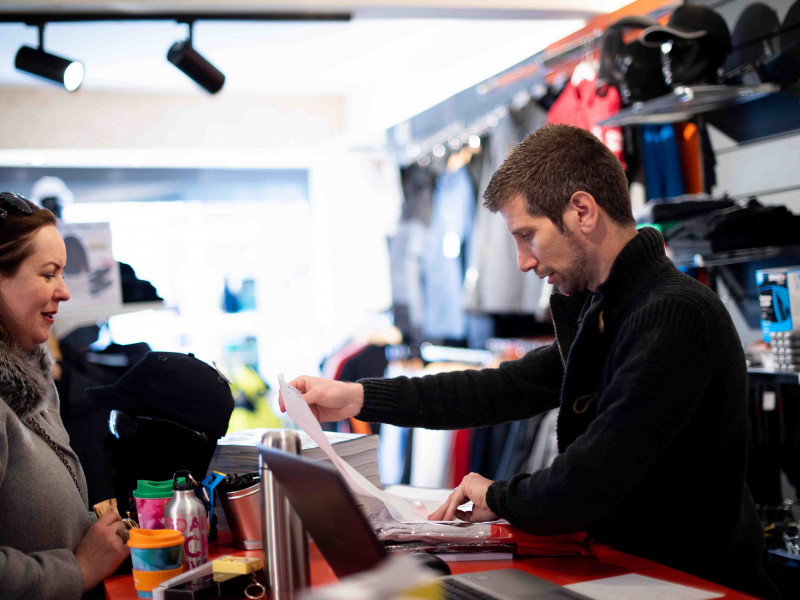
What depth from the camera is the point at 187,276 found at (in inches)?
287

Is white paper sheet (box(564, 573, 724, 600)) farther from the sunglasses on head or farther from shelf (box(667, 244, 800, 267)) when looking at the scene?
shelf (box(667, 244, 800, 267))

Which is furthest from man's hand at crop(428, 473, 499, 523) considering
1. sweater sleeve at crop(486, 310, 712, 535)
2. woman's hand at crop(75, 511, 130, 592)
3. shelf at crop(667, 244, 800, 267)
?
shelf at crop(667, 244, 800, 267)

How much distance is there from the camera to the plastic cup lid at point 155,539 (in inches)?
55.8

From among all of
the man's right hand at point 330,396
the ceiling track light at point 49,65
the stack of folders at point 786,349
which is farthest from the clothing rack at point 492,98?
the man's right hand at point 330,396

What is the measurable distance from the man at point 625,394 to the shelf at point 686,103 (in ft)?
5.26

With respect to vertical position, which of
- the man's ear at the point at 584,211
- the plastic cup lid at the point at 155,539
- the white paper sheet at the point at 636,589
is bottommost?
the white paper sheet at the point at 636,589

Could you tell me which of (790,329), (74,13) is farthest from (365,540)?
(74,13)

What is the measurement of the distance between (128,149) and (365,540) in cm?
644

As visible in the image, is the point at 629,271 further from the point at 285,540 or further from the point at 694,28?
the point at 694,28

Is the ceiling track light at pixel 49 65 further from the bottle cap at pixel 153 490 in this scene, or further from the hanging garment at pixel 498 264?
the bottle cap at pixel 153 490

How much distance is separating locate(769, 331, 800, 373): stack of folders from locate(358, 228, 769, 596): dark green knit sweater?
3.81 ft

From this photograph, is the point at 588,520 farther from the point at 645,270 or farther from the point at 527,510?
the point at 645,270

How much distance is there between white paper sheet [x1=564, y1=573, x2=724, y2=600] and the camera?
1274 mm

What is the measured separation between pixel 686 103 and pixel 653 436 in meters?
2.28
